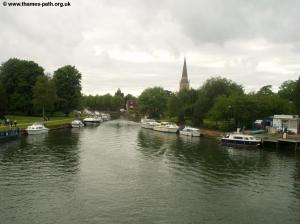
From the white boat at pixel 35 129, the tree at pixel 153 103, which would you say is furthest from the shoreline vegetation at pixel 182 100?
the tree at pixel 153 103

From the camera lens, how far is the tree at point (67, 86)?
5128 inches

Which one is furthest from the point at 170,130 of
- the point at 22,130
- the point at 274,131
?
the point at 22,130

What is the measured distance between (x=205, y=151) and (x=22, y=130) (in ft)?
138

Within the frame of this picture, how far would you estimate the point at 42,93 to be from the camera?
4281 inches

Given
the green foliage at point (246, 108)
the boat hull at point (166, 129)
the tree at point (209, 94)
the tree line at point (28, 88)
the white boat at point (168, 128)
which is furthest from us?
the tree line at point (28, 88)

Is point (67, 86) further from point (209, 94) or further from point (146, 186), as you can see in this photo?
point (146, 186)

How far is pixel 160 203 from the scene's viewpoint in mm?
31594

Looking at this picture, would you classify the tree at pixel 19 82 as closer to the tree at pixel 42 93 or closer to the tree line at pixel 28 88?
the tree line at pixel 28 88

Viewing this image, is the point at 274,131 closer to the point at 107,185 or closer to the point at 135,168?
the point at 135,168

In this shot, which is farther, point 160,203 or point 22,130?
point 22,130

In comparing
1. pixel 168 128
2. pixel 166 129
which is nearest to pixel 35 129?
pixel 166 129

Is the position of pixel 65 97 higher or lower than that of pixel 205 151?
higher

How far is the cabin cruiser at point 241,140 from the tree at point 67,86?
71.9 meters

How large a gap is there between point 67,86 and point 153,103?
51839mm
